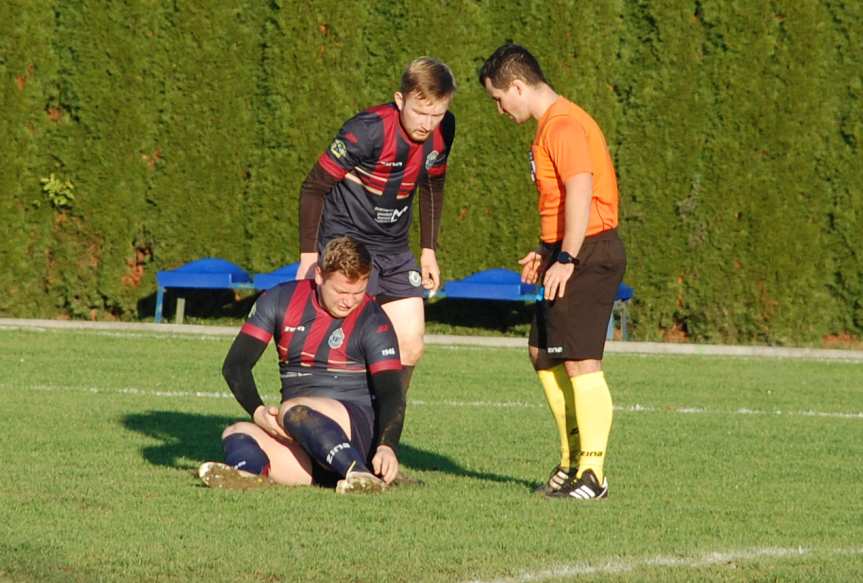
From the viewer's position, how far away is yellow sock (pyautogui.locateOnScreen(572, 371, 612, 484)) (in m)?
7.17

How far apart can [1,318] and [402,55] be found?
625 centimetres

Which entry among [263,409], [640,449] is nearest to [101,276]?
[640,449]

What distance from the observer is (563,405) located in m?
7.53

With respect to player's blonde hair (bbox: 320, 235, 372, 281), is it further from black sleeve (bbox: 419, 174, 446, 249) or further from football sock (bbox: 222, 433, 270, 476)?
black sleeve (bbox: 419, 174, 446, 249)

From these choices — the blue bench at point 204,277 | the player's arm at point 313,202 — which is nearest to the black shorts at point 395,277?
the player's arm at point 313,202

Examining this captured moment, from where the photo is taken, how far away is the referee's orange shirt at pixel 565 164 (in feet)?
23.4

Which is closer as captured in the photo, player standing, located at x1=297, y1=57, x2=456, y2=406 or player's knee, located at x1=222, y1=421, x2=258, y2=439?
player's knee, located at x1=222, y1=421, x2=258, y2=439

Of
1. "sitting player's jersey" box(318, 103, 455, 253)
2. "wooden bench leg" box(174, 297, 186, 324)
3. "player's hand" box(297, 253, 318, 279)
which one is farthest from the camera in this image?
"wooden bench leg" box(174, 297, 186, 324)

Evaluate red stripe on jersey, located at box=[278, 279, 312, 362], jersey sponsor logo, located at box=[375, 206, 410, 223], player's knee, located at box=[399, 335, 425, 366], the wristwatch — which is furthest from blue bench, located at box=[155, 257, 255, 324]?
the wristwatch

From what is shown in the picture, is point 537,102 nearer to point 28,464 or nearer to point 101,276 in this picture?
point 28,464

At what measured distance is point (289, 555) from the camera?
17.9ft

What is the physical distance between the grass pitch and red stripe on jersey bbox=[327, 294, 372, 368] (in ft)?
2.26

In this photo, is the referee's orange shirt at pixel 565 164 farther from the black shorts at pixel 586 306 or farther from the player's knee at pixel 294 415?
the player's knee at pixel 294 415

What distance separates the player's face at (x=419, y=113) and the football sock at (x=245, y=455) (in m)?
1.75
